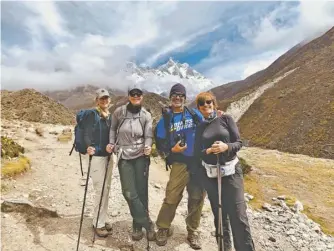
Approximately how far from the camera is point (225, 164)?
6.88 metres

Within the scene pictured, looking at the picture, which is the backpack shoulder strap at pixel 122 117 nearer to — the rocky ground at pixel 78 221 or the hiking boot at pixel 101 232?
the hiking boot at pixel 101 232

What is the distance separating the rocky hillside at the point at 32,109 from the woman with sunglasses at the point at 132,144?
175ft

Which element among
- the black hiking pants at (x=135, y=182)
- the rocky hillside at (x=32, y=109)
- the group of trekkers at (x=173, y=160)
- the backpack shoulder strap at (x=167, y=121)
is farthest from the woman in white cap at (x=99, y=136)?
the rocky hillside at (x=32, y=109)

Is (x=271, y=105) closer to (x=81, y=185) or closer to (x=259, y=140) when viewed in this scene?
(x=259, y=140)

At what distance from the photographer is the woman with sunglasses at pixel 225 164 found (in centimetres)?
685

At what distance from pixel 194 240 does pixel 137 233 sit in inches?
59.9

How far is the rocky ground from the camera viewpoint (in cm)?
896

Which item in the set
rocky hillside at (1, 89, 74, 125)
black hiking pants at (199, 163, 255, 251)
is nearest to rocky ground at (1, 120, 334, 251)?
black hiking pants at (199, 163, 255, 251)

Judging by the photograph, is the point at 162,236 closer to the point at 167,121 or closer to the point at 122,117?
the point at 167,121

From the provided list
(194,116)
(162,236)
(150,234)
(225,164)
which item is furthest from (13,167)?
(225,164)

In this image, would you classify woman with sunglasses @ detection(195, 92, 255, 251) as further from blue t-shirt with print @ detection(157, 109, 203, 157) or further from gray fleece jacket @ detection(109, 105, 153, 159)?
gray fleece jacket @ detection(109, 105, 153, 159)

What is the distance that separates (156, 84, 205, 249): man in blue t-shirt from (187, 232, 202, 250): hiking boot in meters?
0.62

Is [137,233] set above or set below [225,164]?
below

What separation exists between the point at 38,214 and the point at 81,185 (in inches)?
161
